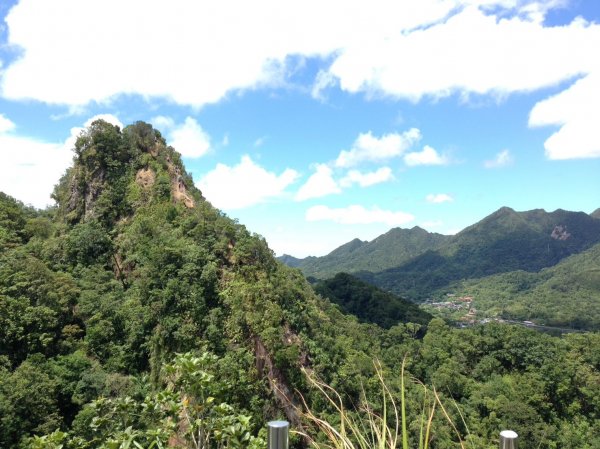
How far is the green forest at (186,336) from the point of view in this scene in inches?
618

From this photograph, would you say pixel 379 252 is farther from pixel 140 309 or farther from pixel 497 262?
pixel 140 309

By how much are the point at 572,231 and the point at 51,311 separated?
6330 inches

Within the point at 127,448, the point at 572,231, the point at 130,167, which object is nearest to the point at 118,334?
the point at 130,167

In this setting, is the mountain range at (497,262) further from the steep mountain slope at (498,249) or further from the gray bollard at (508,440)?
the gray bollard at (508,440)

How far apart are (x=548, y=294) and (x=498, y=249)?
5562 centimetres

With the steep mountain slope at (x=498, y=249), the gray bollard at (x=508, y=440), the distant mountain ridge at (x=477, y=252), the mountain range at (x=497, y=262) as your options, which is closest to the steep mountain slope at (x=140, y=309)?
the gray bollard at (x=508, y=440)

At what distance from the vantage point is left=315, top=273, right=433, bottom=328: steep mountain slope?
43.3 metres

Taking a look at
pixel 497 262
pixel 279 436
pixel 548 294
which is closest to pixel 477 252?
pixel 497 262

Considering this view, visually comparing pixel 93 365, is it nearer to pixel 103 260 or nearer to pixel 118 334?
pixel 118 334

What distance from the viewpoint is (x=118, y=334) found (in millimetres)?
19375

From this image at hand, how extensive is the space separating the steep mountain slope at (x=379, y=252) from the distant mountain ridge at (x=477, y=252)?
326 mm

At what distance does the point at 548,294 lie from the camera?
8056 cm

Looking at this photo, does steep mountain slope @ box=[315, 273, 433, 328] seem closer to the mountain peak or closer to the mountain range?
the mountain peak

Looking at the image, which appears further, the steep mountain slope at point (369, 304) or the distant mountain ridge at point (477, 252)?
the distant mountain ridge at point (477, 252)
